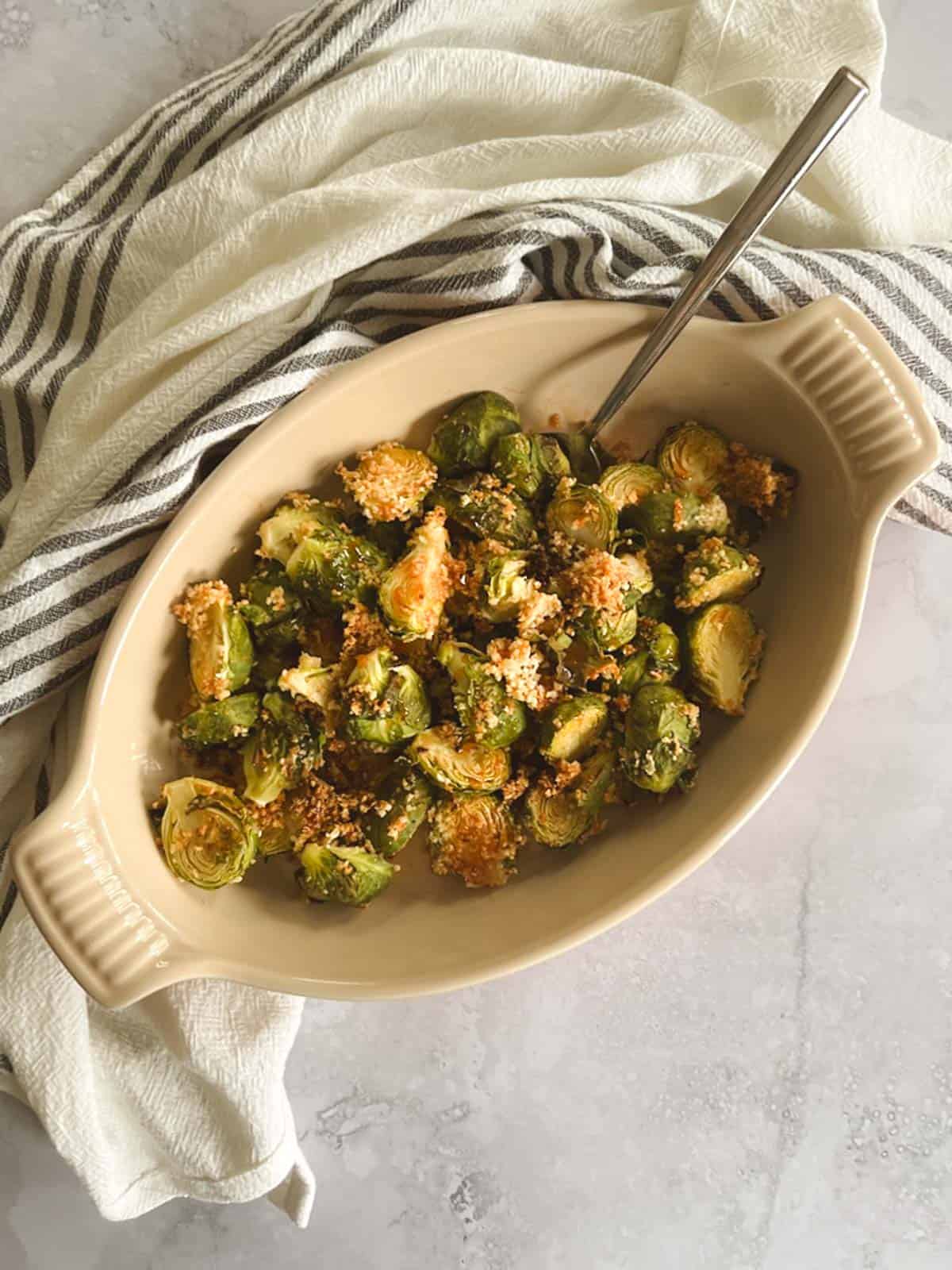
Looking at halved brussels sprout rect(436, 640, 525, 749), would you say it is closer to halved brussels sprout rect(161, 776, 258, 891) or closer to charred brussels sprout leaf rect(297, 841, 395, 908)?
charred brussels sprout leaf rect(297, 841, 395, 908)

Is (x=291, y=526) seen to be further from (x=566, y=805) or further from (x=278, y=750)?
(x=566, y=805)

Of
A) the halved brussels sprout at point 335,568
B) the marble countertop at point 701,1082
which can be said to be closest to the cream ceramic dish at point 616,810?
the halved brussels sprout at point 335,568

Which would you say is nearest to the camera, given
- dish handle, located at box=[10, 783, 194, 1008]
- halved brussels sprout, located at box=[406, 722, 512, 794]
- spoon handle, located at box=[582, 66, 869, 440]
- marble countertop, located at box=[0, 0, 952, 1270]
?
spoon handle, located at box=[582, 66, 869, 440]

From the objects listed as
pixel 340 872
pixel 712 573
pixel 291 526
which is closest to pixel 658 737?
pixel 712 573

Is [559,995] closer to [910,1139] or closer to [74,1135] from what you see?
[910,1139]

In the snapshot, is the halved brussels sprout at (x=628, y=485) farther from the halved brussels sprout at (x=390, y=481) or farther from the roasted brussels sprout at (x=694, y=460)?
the halved brussels sprout at (x=390, y=481)

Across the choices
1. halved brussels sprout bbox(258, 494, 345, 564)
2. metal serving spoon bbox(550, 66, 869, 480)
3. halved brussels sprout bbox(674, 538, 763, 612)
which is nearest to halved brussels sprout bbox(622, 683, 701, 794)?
halved brussels sprout bbox(674, 538, 763, 612)

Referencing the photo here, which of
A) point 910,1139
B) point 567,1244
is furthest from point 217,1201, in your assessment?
point 910,1139
